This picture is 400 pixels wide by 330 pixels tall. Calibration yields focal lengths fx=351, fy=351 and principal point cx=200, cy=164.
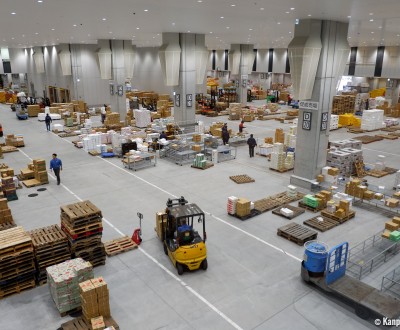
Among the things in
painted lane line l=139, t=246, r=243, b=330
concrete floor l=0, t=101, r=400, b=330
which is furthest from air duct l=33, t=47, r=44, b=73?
painted lane line l=139, t=246, r=243, b=330

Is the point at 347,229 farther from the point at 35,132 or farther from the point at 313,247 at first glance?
the point at 35,132

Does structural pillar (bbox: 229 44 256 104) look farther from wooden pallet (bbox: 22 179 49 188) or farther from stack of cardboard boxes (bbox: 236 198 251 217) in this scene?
stack of cardboard boxes (bbox: 236 198 251 217)

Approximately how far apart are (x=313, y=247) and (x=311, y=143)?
7.80 m

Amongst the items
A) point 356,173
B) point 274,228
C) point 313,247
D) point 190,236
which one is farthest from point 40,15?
point 356,173

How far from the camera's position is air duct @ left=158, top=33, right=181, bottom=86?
79.6 feet

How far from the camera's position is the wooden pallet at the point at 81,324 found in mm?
7559

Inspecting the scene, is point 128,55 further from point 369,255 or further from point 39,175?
point 369,255

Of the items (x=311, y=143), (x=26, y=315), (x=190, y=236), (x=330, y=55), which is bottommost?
(x=26, y=315)

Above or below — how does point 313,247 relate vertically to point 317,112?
below

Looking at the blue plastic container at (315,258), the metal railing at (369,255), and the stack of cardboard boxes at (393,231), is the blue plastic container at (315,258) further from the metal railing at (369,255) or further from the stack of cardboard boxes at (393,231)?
the stack of cardboard boxes at (393,231)

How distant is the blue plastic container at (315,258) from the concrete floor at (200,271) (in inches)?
22.1

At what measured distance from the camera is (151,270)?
9875 millimetres

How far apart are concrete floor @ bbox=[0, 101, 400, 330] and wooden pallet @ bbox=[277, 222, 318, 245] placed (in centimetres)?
25

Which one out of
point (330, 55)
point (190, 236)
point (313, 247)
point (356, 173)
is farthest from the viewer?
point (356, 173)
